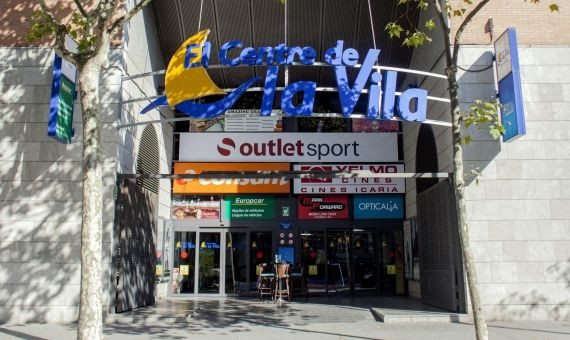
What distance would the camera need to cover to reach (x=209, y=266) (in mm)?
16172

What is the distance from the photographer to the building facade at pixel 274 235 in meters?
10.8

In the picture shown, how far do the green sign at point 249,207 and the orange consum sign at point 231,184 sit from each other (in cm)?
26

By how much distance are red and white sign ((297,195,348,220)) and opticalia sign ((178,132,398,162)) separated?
49.5 inches

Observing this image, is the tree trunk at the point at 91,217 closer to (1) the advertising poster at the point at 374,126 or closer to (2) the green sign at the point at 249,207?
(2) the green sign at the point at 249,207

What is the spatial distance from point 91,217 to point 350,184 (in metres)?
10.3

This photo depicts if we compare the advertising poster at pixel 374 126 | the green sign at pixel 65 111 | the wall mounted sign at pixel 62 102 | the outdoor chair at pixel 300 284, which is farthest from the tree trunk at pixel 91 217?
the advertising poster at pixel 374 126

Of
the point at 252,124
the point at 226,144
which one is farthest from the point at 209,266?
the point at 252,124

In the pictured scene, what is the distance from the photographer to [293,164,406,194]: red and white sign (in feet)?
53.9

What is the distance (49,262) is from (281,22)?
903 centimetres

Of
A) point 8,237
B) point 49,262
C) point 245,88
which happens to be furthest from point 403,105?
point 8,237

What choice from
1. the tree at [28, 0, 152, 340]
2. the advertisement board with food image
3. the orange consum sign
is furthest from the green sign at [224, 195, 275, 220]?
the tree at [28, 0, 152, 340]

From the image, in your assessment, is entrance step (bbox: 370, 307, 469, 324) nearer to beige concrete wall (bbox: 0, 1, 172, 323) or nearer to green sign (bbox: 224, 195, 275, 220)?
beige concrete wall (bbox: 0, 1, 172, 323)

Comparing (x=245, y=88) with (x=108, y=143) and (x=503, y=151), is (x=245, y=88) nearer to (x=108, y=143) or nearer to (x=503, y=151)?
(x=108, y=143)

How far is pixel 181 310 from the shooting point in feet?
39.8
